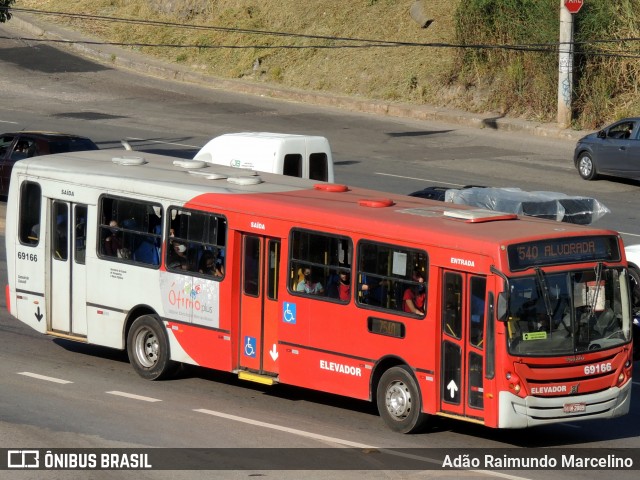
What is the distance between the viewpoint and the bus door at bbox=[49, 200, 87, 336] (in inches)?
632

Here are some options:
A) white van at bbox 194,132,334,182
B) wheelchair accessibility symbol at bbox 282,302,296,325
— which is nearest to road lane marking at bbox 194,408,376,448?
wheelchair accessibility symbol at bbox 282,302,296,325

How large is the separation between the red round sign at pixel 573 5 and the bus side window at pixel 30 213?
23047 millimetres

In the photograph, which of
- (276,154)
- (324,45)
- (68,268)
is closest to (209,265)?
(68,268)

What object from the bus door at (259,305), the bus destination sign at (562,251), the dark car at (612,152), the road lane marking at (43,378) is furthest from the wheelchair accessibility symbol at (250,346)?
the dark car at (612,152)

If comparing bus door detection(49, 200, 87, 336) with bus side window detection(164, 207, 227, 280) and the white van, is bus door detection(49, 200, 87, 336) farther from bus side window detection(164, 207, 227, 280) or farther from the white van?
the white van

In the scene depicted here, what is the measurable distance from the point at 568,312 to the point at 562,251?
60 centimetres

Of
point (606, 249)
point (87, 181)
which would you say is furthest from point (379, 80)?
point (606, 249)

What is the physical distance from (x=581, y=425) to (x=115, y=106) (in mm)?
29733

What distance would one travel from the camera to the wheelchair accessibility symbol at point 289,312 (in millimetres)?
13977

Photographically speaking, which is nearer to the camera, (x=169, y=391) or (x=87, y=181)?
(x=169, y=391)

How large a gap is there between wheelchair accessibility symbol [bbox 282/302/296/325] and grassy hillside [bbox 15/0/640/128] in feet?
78.3

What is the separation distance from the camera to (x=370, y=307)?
43.7 ft

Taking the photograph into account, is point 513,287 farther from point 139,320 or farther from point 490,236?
point 139,320

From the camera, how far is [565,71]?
37.1 m
